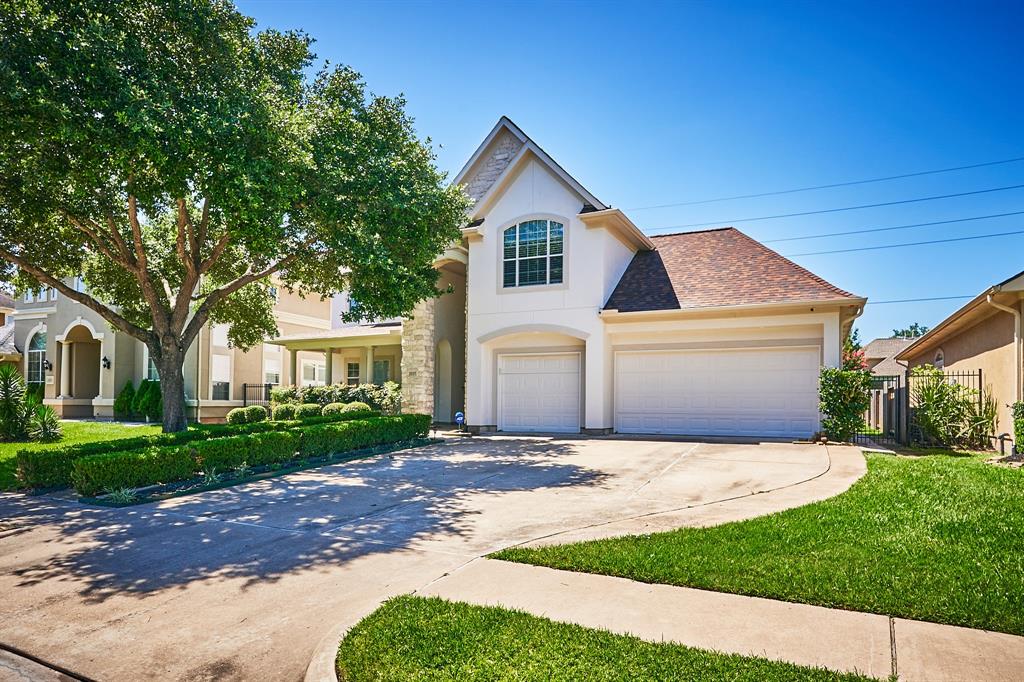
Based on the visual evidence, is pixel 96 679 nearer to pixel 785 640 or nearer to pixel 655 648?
pixel 655 648

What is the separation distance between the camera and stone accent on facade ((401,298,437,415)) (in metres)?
19.8

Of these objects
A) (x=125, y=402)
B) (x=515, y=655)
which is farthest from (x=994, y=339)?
(x=125, y=402)

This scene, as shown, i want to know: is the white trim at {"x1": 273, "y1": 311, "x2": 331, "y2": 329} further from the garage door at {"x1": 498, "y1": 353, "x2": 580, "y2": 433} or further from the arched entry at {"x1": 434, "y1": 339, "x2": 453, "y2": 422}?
the garage door at {"x1": 498, "y1": 353, "x2": 580, "y2": 433}

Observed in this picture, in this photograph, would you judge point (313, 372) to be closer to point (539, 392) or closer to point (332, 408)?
point (332, 408)

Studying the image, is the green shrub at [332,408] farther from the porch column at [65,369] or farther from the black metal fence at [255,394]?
the porch column at [65,369]

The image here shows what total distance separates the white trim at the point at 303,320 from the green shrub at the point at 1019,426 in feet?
86.7

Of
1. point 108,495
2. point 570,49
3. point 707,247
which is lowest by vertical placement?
point 108,495

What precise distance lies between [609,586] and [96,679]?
372cm

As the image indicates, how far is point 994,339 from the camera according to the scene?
1545 cm

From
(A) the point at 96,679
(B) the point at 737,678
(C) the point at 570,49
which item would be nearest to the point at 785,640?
(B) the point at 737,678

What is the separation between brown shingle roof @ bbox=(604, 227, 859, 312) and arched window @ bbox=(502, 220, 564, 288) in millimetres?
2030

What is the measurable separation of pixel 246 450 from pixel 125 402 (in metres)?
20.0

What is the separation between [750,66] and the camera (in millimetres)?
15469

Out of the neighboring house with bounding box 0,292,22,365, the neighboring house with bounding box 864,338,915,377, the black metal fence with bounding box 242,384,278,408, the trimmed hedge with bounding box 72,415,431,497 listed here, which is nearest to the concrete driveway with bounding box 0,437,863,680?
the trimmed hedge with bounding box 72,415,431,497
